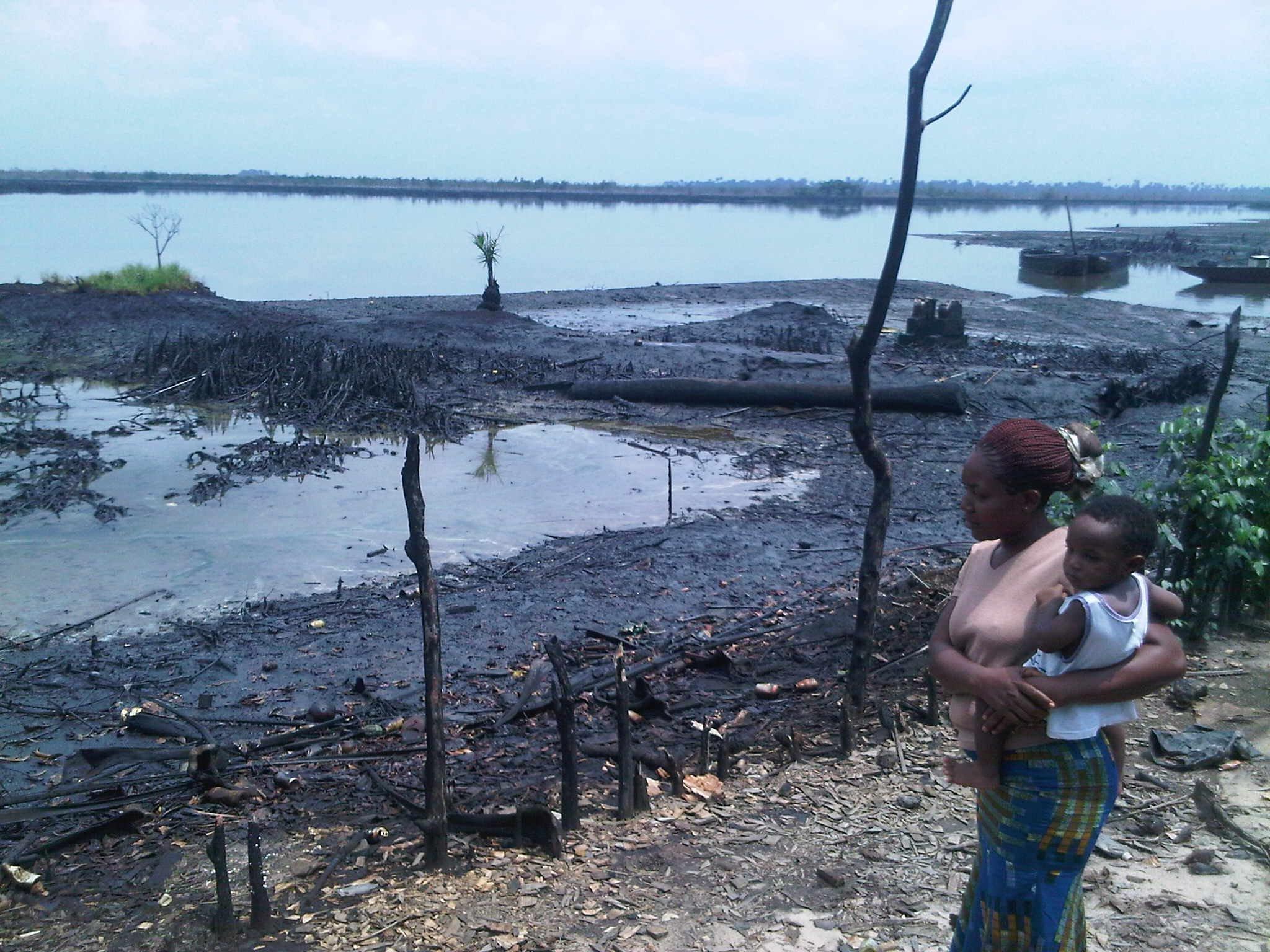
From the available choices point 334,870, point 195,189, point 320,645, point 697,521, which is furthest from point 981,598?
point 195,189

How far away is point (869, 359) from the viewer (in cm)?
455

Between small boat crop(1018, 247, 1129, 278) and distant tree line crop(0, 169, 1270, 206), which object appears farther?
distant tree line crop(0, 169, 1270, 206)

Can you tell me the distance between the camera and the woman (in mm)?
2035

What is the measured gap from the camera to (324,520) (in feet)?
28.9

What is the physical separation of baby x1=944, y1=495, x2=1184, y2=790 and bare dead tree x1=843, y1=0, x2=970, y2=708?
2000 mm

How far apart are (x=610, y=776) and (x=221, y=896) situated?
166 cm

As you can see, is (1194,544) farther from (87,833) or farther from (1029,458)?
(87,833)

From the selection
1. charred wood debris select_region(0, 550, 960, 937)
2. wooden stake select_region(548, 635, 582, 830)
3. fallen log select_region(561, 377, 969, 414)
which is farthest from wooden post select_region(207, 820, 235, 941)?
fallen log select_region(561, 377, 969, 414)

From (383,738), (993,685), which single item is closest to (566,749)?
(383,738)

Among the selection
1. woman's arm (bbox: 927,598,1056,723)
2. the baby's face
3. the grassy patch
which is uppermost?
the baby's face

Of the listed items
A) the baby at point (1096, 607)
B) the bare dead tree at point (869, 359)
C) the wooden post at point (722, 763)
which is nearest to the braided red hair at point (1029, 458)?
the baby at point (1096, 607)

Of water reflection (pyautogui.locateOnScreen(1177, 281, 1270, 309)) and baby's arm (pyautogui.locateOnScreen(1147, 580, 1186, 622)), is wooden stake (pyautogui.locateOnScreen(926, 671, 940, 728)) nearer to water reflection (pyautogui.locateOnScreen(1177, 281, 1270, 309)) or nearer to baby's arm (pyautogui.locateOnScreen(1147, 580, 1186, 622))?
baby's arm (pyautogui.locateOnScreen(1147, 580, 1186, 622))

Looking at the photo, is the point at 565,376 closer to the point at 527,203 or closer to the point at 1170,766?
the point at 1170,766

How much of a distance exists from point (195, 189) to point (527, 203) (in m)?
34.2
